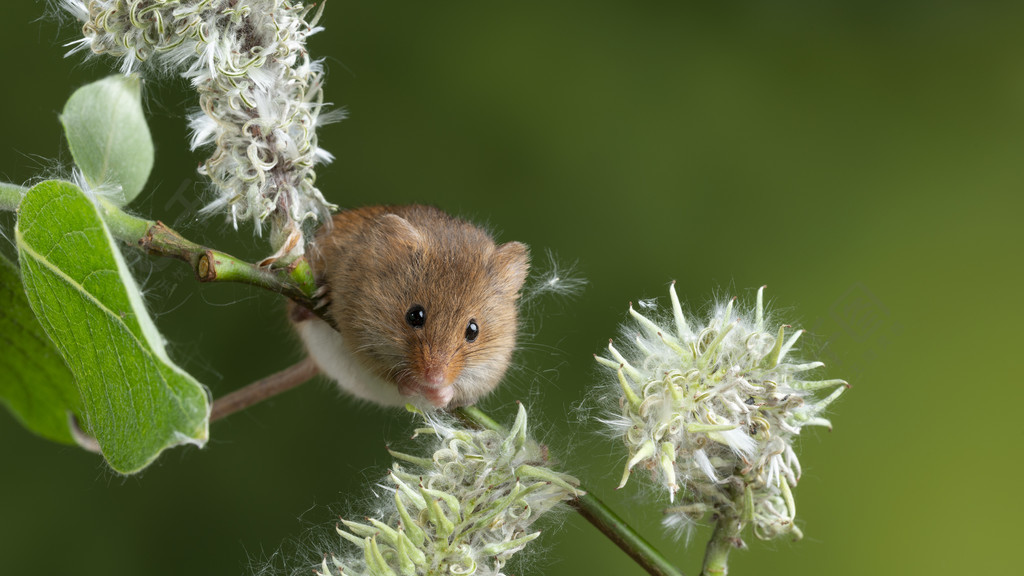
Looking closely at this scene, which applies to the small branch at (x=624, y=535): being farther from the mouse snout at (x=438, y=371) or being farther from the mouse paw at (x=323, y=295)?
the mouse paw at (x=323, y=295)

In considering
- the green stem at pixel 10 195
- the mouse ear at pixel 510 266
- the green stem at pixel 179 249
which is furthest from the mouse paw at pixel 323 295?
the green stem at pixel 10 195

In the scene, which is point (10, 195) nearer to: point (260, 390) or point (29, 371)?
point (29, 371)

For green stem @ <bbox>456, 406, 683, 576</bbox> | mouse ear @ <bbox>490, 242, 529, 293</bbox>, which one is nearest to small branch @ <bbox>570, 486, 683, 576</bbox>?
green stem @ <bbox>456, 406, 683, 576</bbox>

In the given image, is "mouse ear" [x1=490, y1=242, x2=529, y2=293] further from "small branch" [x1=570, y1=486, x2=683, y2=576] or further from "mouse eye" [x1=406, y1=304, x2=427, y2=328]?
"small branch" [x1=570, y1=486, x2=683, y2=576]

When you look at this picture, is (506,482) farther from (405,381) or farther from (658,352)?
(405,381)

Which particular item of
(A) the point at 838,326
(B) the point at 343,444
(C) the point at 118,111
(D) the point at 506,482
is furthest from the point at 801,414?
(B) the point at 343,444

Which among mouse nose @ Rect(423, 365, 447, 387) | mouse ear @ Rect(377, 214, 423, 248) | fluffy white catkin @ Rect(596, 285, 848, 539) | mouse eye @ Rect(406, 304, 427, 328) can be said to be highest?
fluffy white catkin @ Rect(596, 285, 848, 539)
